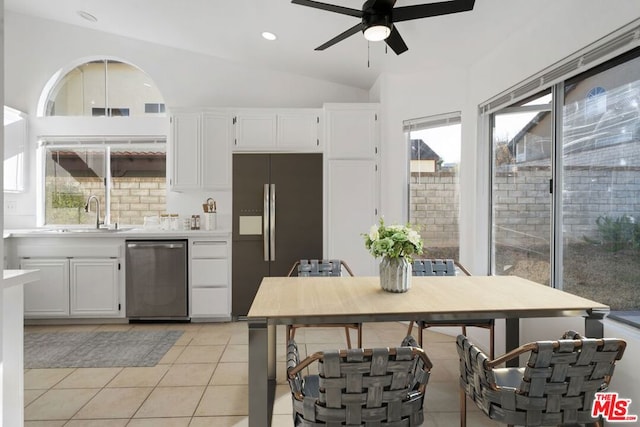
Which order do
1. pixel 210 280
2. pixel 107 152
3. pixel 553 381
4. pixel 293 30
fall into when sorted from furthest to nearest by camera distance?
pixel 107 152
pixel 210 280
pixel 293 30
pixel 553 381

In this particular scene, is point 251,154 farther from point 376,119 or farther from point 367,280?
point 367,280

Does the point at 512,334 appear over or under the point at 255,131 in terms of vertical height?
under

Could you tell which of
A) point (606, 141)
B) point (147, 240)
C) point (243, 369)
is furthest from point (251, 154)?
point (606, 141)

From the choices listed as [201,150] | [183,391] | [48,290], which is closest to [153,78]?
[201,150]

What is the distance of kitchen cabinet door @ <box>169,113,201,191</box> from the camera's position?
4176mm

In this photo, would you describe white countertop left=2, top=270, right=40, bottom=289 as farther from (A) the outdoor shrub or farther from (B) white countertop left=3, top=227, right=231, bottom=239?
(A) the outdoor shrub

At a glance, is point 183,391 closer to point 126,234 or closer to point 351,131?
point 126,234

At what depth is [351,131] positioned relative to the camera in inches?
165

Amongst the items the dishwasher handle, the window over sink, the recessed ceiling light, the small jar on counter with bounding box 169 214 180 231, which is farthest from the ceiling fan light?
the recessed ceiling light

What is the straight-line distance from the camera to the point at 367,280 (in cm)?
242

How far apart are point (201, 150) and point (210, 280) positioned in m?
1.46

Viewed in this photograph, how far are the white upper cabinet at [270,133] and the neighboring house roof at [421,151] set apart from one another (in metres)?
1.06

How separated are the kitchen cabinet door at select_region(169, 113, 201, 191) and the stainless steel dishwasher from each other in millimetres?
769

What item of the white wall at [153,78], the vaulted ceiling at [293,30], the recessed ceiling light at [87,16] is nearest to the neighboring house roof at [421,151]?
the vaulted ceiling at [293,30]
